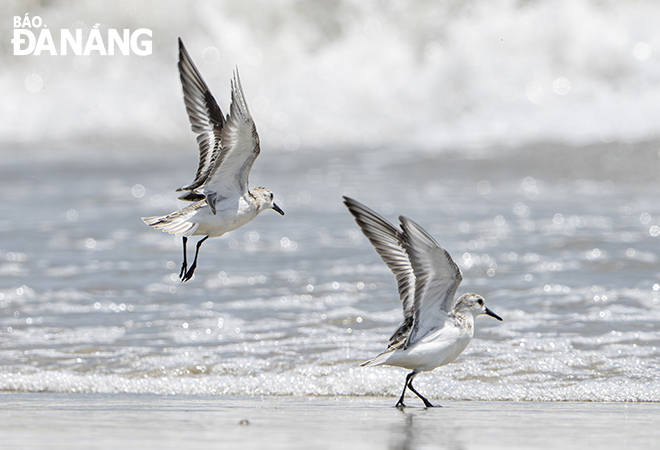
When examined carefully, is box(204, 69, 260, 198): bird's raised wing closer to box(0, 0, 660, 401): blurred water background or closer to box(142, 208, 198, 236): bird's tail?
box(142, 208, 198, 236): bird's tail

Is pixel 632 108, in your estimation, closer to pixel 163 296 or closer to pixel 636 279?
pixel 636 279

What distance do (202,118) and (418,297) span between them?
2.22 meters

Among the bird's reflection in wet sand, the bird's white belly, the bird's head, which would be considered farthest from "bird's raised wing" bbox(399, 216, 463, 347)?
the bird's head

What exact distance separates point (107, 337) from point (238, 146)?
6.40 ft

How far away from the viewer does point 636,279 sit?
7777 millimetres

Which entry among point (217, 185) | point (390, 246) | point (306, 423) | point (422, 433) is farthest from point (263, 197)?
point (422, 433)

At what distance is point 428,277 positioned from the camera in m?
4.85

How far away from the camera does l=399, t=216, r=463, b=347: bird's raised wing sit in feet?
15.3

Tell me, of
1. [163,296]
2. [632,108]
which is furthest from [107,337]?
[632,108]

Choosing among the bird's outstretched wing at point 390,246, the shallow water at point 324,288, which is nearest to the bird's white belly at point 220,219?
the shallow water at point 324,288

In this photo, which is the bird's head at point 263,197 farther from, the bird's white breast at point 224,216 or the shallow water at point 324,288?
the shallow water at point 324,288

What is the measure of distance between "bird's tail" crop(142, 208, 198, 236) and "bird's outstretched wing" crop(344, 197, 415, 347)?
1.35 meters

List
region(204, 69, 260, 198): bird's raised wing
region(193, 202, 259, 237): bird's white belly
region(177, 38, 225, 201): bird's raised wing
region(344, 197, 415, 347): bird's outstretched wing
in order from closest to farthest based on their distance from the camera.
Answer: region(344, 197, 415, 347): bird's outstretched wing, region(204, 69, 260, 198): bird's raised wing, region(193, 202, 259, 237): bird's white belly, region(177, 38, 225, 201): bird's raised wing

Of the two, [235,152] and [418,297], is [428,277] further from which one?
[235,152]
